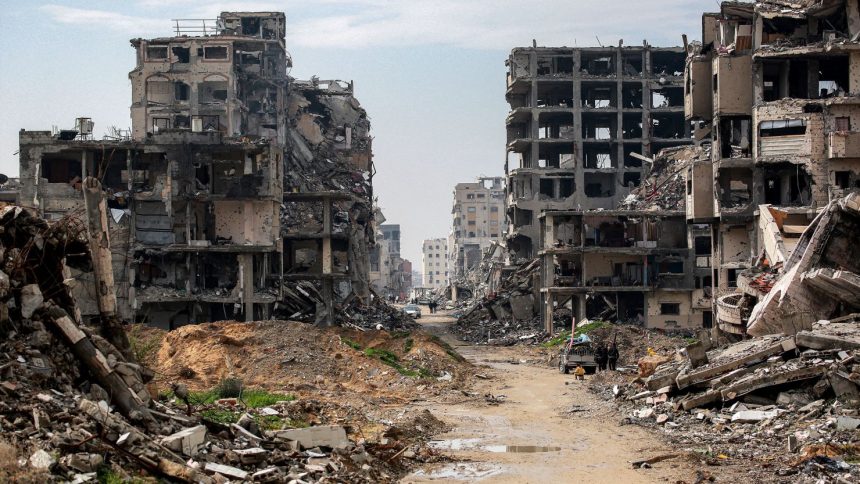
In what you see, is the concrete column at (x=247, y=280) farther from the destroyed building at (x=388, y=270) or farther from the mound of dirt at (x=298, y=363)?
the destroyed building at (x=388, y=270)

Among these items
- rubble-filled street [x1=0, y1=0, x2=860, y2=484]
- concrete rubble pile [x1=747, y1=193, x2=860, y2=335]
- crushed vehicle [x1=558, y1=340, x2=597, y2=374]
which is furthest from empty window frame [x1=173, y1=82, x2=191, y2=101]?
concrete rubble pile [x1=747, y1=193, x2=860, y2=335]

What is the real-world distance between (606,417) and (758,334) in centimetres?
738

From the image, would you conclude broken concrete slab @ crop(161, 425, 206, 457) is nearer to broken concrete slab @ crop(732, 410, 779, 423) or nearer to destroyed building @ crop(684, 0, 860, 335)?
broken concrete slab @ crop(732, 410, 779, 423)

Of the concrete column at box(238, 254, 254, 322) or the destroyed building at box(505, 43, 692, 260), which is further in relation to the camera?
the destroyed building at box(505, 43, 692, 260)

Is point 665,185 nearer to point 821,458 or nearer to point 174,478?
point 821,458

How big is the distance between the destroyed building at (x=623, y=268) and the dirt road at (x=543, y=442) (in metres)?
27.8

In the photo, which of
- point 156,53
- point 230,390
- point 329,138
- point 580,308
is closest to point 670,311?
point 580,308

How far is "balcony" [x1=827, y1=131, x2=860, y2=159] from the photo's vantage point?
49.6 meters

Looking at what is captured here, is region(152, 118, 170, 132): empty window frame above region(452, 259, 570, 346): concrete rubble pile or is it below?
above

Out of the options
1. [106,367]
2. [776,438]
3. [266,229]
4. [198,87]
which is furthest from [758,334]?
[198,87]

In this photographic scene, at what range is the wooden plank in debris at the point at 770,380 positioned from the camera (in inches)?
1049

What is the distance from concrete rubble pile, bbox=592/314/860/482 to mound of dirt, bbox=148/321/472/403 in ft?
25.4

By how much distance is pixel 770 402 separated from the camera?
26984mm

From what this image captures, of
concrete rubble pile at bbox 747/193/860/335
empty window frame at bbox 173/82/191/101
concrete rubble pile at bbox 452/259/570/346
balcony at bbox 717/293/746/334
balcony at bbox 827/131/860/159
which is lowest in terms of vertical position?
concrete rubble pile at bbox 452/259/570/346
